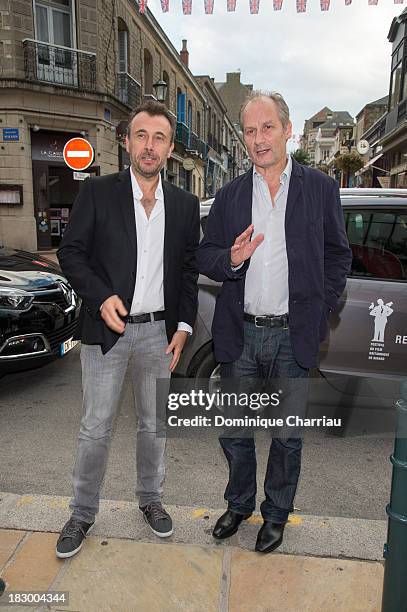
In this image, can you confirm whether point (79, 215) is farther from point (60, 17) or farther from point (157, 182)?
point (60, 17)

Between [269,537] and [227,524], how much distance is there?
0.71ft

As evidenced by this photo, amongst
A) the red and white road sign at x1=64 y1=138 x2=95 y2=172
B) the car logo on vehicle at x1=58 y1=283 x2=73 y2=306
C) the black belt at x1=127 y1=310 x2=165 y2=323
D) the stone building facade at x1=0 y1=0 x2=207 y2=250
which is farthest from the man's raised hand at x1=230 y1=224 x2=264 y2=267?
the stone building facade at x1=0 y1=0 x2=207 y2=250

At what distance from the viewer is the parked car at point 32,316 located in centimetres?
400

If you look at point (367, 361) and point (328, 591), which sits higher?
point (367, 361)

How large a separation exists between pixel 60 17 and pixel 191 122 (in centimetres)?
1874

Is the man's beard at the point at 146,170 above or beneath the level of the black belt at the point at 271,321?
above

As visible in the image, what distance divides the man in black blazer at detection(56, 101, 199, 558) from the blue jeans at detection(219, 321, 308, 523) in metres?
0.32

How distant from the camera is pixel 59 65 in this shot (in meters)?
15.4

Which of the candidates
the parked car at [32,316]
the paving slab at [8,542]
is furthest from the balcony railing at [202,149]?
the paving slab at [8,542]

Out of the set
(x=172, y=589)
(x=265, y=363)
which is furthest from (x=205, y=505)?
(x=265, y=363)

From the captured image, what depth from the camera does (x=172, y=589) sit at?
2.09m

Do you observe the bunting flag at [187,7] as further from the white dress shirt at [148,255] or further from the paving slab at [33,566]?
the paving slab at [33,566]

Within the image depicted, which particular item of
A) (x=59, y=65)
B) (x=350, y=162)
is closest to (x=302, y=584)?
(x=59, y=65)

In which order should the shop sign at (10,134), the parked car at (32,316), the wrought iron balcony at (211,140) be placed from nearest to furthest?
1. the parked car at (32,316)
2. the shop sign at (10,134)
3. the wrought iron balcony at (211,140)
